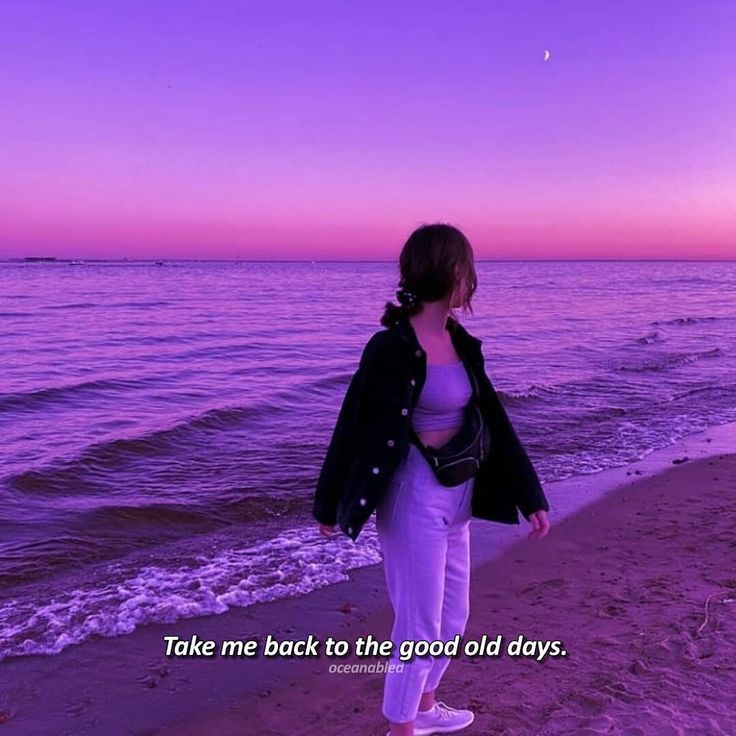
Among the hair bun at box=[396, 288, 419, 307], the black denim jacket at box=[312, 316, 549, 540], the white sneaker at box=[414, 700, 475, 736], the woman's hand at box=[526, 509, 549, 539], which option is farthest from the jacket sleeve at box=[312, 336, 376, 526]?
the white sneaker at box=[414, 700, 475, 736]

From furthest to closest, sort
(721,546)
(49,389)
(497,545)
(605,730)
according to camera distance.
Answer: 1. (49,389)
2. (497,545)
3. (721,546)
4. (605,730)

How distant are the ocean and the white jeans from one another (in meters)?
0.84

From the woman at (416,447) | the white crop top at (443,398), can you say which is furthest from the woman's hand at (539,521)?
the white crop top at (443,398)

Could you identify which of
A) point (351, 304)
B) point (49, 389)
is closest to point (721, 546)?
point (49, 389)

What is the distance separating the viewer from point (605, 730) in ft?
11.3

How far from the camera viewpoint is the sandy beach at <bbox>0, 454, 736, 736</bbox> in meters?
3.72

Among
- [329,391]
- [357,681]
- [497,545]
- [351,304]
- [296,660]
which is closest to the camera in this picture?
[357,681]

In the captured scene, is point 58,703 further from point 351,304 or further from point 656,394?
point 351,304

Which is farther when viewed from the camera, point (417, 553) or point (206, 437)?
point (206, 437)

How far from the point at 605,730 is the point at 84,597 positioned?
374cm

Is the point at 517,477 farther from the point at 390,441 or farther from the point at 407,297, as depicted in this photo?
the point at 407,297

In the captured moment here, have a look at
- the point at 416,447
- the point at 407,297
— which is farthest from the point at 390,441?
the point at 407,297

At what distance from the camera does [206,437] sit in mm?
10875

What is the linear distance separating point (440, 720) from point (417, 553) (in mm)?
1109
